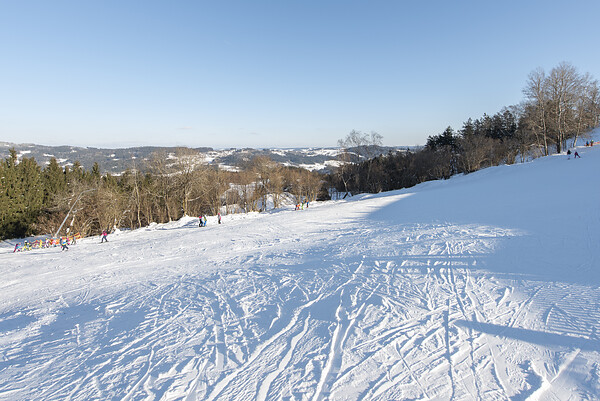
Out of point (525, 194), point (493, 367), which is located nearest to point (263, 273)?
point (493, 367)

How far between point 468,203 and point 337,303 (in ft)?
54.2

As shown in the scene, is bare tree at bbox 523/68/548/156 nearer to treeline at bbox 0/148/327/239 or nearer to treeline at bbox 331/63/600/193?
treeline at bbox 331/63/600/193

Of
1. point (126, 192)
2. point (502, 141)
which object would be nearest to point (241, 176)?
point (126, 192)

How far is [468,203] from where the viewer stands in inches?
738

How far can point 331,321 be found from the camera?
224 inches

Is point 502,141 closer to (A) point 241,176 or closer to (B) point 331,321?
(A) point 241,176

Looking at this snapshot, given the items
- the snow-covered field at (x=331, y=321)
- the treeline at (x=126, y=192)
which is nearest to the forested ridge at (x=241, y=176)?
the treeline at (x=126, y=192)

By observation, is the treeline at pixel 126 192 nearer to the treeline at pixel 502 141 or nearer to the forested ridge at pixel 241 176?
the forested ridge at pixel 241 176

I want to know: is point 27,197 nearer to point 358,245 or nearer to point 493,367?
point 358,245

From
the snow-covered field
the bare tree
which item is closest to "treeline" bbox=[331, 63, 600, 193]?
the bare tree

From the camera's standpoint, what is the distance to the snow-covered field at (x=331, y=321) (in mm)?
3986

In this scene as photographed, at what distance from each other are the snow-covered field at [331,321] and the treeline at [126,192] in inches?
855

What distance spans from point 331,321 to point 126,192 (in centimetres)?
4549

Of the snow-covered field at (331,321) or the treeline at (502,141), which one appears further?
the treeline at (502,141)
